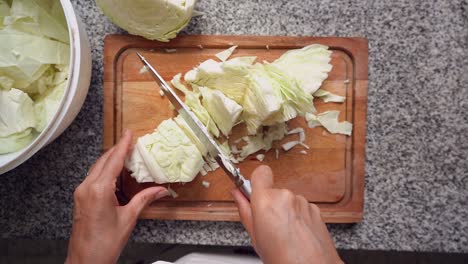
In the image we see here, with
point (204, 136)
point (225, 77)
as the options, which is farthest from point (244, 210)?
point (225, 77)

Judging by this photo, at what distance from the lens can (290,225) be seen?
0.77 meters

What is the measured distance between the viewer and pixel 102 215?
83 centimetres

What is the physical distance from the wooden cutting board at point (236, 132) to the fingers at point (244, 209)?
7 cm

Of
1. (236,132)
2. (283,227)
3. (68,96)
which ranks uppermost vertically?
(68,96)

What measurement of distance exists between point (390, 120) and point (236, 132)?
35cm

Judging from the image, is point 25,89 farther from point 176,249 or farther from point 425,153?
point 425,153

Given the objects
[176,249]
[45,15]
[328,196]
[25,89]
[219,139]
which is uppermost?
[45,15]

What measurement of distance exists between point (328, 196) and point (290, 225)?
0.19 metres

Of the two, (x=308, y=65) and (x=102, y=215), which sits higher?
(x=308, y=65)

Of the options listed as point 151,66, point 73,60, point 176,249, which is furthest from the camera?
point 176,249

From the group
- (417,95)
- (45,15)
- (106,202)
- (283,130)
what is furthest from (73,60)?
(417,95)

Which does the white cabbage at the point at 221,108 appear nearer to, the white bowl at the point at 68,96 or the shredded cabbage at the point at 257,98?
the shredded cabbage at the point at 257,98

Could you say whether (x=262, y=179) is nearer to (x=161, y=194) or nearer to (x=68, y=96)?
(x=161, y=194)

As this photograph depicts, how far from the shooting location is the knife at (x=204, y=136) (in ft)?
2.73
